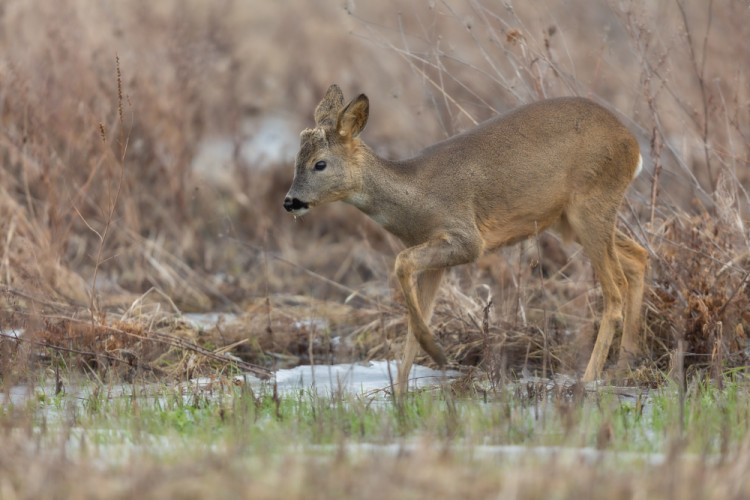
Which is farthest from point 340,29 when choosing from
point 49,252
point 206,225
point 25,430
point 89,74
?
point 25,430

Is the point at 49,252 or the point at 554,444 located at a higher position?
the point at 49,252

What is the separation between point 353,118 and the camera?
6250 millimetres

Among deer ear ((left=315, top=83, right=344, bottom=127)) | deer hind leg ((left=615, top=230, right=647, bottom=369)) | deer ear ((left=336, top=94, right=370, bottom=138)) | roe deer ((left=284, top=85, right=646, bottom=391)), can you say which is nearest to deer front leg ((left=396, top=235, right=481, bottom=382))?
roe deer ((left=284, top=85, right=646, bottom=391))

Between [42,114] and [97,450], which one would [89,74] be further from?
[97,450]

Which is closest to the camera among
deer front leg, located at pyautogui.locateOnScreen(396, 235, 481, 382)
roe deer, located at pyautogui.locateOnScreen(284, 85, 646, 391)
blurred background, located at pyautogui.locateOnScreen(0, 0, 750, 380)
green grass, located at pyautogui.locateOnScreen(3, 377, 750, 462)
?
green grass, located at pyautogui.locateOnScreen(3, 377, 750, 462)

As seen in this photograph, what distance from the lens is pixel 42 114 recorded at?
29.8 feet

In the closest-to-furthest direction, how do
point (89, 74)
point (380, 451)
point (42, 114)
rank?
point (380, 451) → point (42, 114) → point (89, 74)

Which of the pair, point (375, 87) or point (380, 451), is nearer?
point (380, 451)

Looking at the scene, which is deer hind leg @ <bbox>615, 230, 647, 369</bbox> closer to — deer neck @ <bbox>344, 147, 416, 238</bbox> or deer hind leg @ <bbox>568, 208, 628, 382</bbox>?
deer hind leg @ <bbox>568, 208, 628, 382</bbox>

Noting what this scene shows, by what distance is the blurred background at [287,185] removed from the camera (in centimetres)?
687

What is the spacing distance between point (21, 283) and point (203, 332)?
1.41 metres

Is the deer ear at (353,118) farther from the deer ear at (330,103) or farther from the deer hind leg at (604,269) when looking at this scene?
the deer hind leg at (604,269)

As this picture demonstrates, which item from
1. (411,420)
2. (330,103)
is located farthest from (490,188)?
(411,420)

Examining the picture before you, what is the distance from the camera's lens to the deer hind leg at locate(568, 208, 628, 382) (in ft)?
22.0
